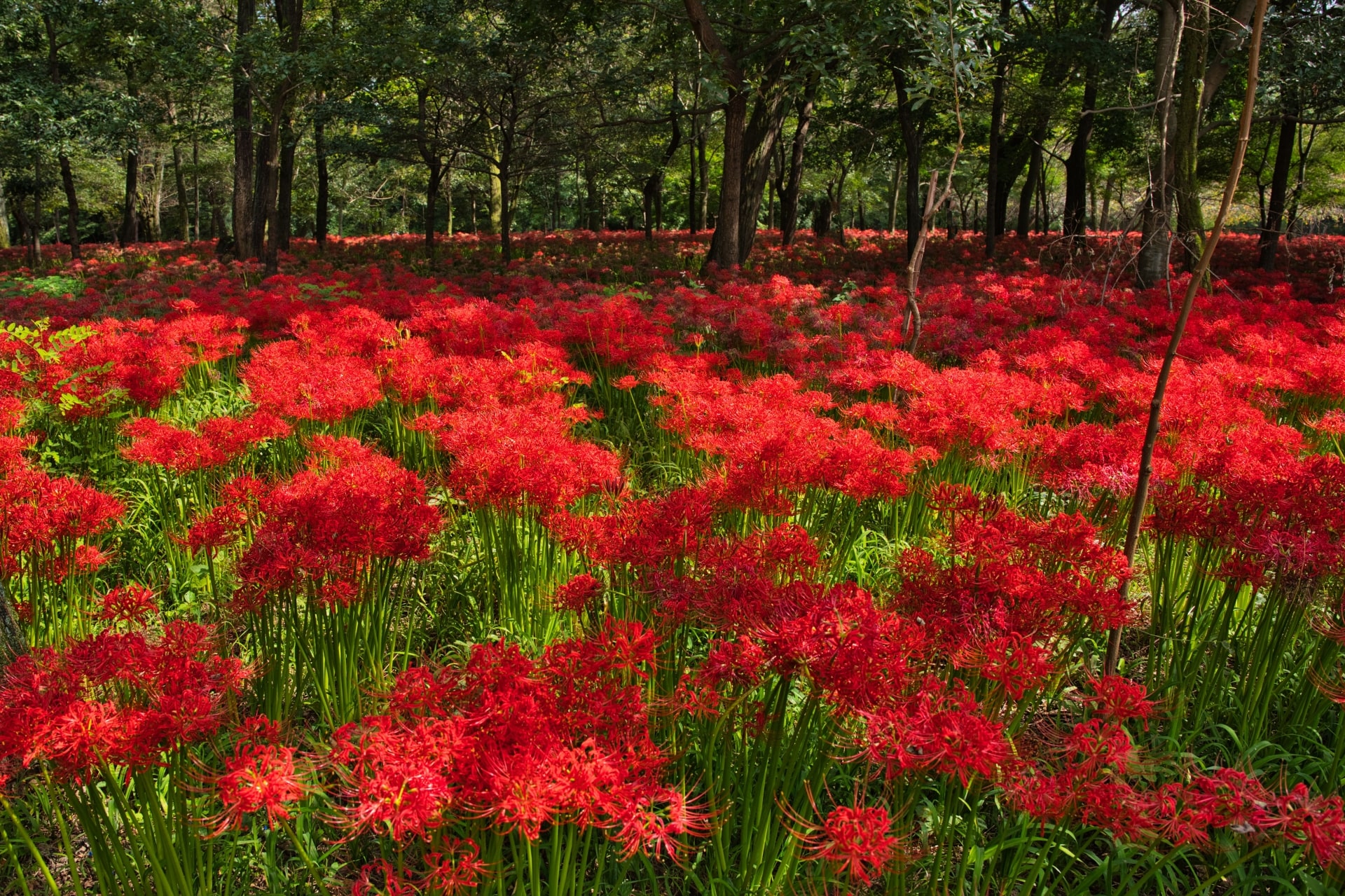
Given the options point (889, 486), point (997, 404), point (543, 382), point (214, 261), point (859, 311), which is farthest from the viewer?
point (214, 261)

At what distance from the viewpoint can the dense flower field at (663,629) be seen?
1500 millimetres

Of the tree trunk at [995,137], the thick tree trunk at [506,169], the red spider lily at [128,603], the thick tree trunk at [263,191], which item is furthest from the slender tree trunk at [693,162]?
the red spider lily at [128,603]

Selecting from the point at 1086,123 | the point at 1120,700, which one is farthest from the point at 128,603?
the point at 1086,123

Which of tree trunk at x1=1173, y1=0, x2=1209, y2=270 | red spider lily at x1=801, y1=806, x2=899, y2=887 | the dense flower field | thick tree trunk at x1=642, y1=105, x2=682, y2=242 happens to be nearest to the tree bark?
tree trunk at x1=1173, y1=0, x2=1209, y2=270

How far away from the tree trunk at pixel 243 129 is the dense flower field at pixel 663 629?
7.95 metres

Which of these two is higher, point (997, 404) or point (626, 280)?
point (626, 280)

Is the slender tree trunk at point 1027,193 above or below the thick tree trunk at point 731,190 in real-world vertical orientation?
above

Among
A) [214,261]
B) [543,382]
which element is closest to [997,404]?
[543,382]

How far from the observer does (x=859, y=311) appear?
823cm

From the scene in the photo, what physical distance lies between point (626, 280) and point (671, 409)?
921cm

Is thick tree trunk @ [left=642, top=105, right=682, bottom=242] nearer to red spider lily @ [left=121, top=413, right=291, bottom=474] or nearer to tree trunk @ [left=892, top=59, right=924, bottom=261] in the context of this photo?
tree trunk @ [left=892, top=59, right=924, bottom=261]

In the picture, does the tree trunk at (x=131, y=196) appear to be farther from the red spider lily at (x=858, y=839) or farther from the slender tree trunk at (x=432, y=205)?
the red spider lily at (x=858, y=839)

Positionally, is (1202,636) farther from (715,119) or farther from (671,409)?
(715,119)

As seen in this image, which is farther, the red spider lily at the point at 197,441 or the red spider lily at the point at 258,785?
the red spider lily at the point at 197,441
